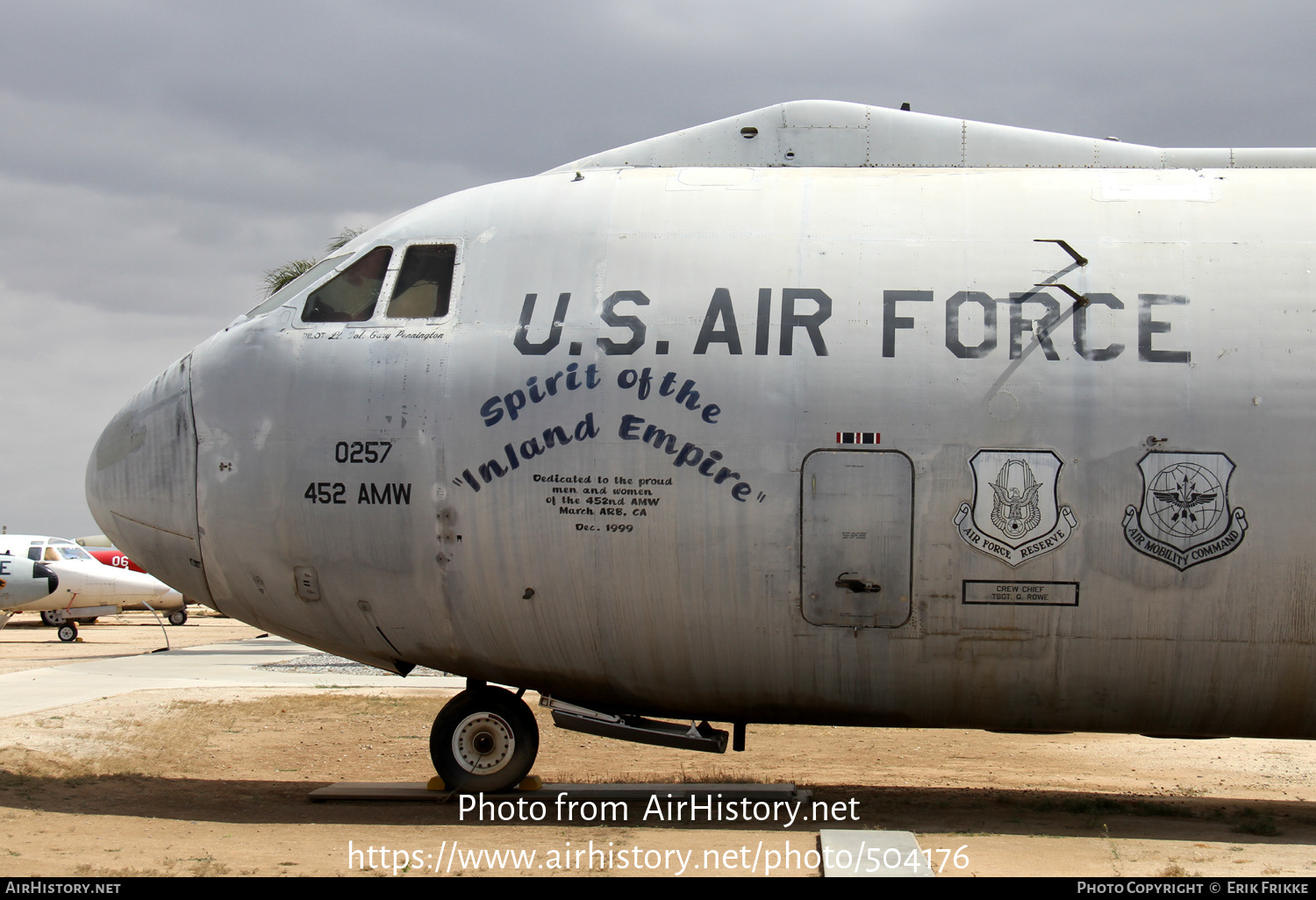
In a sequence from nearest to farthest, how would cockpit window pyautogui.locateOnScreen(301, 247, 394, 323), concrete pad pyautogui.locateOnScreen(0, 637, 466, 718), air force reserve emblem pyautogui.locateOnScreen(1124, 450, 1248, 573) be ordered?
air force reserve emblem pyautogui.locateOnScreen(1124, 450, 1248, 573), cockpit window pyautogui.locateOnScreen(301, 247, 394, 323), concrete pad pyautogui.locateOnScreen(0, 637, 466, 718)

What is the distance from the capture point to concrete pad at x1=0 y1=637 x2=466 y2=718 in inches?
629

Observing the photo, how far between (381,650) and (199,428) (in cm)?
231

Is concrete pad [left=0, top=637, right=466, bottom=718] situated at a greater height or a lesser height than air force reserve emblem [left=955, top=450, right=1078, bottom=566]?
lesser

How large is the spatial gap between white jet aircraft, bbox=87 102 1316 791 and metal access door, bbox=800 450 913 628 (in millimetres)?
25

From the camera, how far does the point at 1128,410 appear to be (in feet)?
25.3

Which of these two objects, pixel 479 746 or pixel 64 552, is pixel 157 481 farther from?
pixel 64 552

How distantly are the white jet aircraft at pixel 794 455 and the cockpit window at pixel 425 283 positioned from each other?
26 mm

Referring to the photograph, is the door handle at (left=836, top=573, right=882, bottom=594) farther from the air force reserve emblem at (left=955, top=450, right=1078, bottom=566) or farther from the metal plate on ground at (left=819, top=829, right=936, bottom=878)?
the metal plate on ground at (left=819, top=829, right=936, bottom=878)

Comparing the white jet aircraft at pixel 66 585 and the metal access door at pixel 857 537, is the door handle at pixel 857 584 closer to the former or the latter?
the metal access door at pixel 857 537

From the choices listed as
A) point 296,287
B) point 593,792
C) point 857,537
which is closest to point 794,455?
point 857,537

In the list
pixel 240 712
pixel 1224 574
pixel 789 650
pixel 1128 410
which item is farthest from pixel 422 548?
pixel 240 712

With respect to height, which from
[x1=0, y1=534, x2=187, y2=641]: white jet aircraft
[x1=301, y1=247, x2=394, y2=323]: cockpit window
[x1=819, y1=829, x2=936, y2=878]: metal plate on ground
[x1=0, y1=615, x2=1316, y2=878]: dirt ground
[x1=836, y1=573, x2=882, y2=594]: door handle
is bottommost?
[x1=0, y1=534, x2=187, y2=641]: white jet aircraft

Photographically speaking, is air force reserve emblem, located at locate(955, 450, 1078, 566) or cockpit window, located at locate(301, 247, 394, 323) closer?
air force reserve emblem, located at locate(955, 450, 1078, 566)

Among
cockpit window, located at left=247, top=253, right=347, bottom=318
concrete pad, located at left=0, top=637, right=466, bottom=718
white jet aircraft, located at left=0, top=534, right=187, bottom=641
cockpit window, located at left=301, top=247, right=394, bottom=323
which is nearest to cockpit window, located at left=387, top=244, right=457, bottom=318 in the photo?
cockpit window, located at left=301, top=247, right=394, bottom=323
